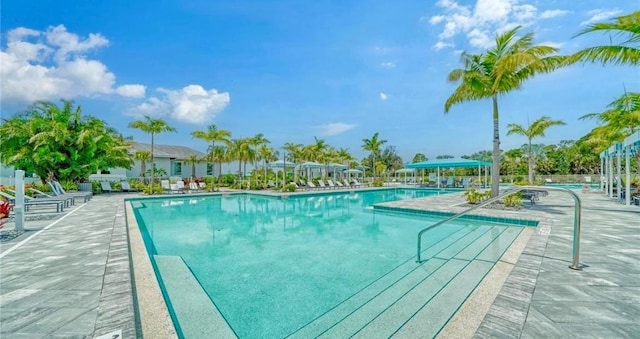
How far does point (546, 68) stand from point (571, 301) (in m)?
9.86

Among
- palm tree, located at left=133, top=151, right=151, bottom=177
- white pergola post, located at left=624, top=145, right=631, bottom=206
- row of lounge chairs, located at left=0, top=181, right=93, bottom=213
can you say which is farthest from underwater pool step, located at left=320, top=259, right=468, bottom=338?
palm tree, located at left=133, top=151, right=151, bottom=177

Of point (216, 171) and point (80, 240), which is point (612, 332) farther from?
point (216, 171)

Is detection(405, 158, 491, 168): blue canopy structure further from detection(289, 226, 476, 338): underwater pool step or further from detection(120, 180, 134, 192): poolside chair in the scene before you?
detection(120, 180, 134, 192): poolside chair

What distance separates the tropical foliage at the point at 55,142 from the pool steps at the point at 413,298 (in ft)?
67.9

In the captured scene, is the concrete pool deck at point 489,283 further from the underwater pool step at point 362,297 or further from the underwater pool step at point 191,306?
the underwater pool step at point 362,297

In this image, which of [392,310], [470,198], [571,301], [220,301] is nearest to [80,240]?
[220,301]

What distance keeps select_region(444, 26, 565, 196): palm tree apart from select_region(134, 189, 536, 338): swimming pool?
4.91 meters

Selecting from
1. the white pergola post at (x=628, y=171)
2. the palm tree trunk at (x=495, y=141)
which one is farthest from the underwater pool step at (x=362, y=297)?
the white pergola post at (x=628, y=171)

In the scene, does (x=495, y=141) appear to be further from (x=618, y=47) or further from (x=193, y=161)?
(x=193, y=161)

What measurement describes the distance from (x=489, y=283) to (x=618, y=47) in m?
6.10

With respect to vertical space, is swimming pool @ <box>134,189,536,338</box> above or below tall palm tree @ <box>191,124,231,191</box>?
below

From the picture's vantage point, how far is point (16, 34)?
1183 cm

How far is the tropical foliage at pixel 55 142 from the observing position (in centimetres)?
1761

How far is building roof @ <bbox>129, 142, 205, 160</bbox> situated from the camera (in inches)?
1226
